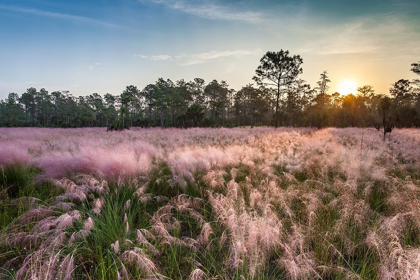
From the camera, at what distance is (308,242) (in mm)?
2232

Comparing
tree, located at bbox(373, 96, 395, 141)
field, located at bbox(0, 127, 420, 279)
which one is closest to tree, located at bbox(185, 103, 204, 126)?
tree, located at bbox(373, 96, 395, 141)

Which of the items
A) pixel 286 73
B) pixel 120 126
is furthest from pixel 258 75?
pixel 120 126

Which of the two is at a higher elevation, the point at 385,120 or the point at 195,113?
the point at 195,113

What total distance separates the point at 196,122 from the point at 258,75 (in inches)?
635

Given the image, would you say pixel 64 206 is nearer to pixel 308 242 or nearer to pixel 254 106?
pixel 308 242

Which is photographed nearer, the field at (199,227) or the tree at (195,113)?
the field at (199,227)

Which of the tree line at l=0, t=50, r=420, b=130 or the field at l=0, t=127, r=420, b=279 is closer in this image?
the field at l=0, t=127, r=420, b=279

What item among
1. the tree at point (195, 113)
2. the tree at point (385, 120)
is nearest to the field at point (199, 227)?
the tree at point (385, 120)

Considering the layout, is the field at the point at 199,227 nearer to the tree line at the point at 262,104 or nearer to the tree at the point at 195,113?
the tree line at the point at 262,104

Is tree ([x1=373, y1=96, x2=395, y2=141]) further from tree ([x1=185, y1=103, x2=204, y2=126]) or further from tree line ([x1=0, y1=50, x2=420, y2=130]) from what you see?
tree ([x1=185, y1=103, x2=204, y2=126])

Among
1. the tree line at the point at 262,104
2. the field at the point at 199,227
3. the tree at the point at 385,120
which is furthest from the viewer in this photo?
the tree line at the point at 262,104

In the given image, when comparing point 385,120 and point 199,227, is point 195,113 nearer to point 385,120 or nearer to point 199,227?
point 385,120

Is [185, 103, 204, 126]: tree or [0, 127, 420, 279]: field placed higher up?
[185, 103, 204, 126]: tree

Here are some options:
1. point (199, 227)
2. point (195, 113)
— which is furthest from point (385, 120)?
point (195, 113)
